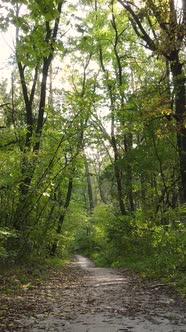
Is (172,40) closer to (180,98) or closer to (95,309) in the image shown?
(180,98)

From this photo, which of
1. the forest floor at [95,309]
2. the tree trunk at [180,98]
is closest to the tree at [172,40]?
the tree trunk at [180,98]

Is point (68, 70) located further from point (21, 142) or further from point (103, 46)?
point (21, 142)

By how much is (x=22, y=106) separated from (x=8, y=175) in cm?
946

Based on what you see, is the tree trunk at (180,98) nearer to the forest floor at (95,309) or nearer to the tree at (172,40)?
the tree at (172,40)

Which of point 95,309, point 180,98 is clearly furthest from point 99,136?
point 95,309

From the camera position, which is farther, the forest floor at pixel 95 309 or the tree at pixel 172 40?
the tree at pixel 172 40

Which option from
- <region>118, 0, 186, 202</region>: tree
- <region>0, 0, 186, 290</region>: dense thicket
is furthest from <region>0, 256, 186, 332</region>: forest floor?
<region>118, 0, 186, 202</region>: tree

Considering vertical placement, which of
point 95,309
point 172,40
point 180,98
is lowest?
point 95,309

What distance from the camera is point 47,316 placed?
5605mm

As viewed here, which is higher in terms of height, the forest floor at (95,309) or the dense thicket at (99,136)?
the dense thicket at (99,136)

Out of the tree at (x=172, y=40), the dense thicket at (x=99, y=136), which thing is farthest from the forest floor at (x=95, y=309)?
the tree at (x=172, y=40)

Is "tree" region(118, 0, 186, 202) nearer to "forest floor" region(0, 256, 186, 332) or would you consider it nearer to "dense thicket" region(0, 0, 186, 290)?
"dense thicket" region(0, 0, 186, 290)

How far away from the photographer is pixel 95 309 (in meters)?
6.07

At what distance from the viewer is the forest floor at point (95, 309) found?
4949 millimetres
